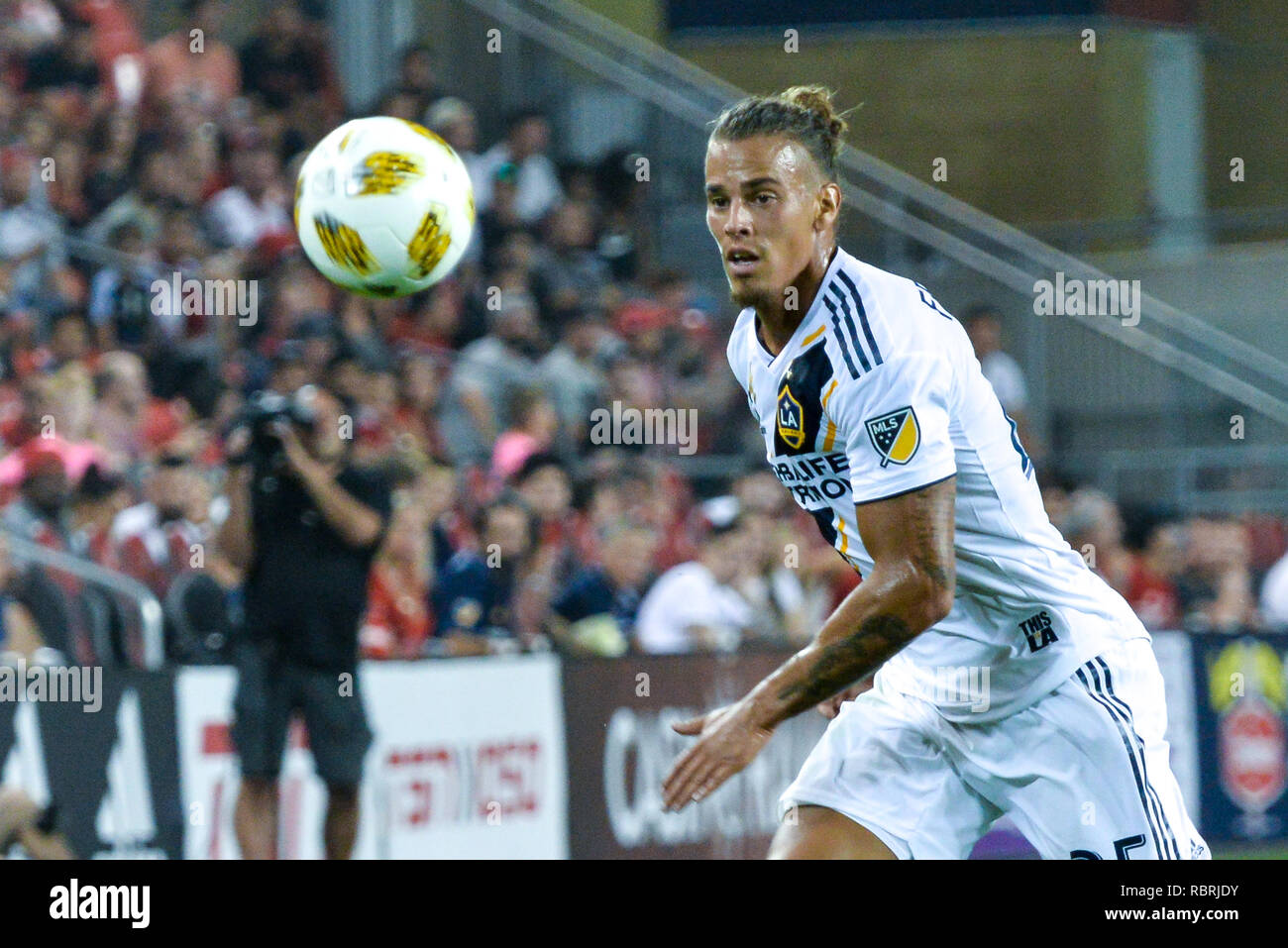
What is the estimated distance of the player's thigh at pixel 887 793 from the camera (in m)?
4.73

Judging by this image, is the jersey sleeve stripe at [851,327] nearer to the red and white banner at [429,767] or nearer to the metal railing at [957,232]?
the red and white banner at [429,767]

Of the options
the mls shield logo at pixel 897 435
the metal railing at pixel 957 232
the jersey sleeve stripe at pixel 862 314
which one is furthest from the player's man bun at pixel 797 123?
the metal railing at pixel 957 232

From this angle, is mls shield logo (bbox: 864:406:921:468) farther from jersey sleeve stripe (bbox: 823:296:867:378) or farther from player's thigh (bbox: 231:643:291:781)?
player's thigh (bbox: 231:643:291:781)

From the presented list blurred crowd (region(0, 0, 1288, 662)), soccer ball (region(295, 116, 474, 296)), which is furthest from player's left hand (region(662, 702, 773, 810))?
blurred crowd (region(0, 0, 1288, 662))

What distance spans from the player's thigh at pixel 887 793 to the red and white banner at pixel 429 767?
154 inches

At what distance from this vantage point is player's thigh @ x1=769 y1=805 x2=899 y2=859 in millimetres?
4688

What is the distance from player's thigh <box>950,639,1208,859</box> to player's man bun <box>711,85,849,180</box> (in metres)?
1.45

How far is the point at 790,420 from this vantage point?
460 centimetres

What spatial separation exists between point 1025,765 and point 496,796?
15.5 feet

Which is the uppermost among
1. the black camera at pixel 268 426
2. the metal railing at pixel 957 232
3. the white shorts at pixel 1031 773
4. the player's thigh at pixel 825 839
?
the metal railing at pixel 957 232

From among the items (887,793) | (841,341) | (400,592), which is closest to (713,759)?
(887,793)

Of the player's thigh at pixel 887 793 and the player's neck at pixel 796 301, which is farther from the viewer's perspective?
the player's thigh at pixel 887 793

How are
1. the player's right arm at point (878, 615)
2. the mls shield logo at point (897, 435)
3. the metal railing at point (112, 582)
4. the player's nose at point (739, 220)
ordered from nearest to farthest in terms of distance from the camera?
1. the player's right arm at point (878, 615)
2. the mls shield logo at point (897, 435)
3. the player's nose at point (739, 220)
4. the metal railing at point (112, 582)
